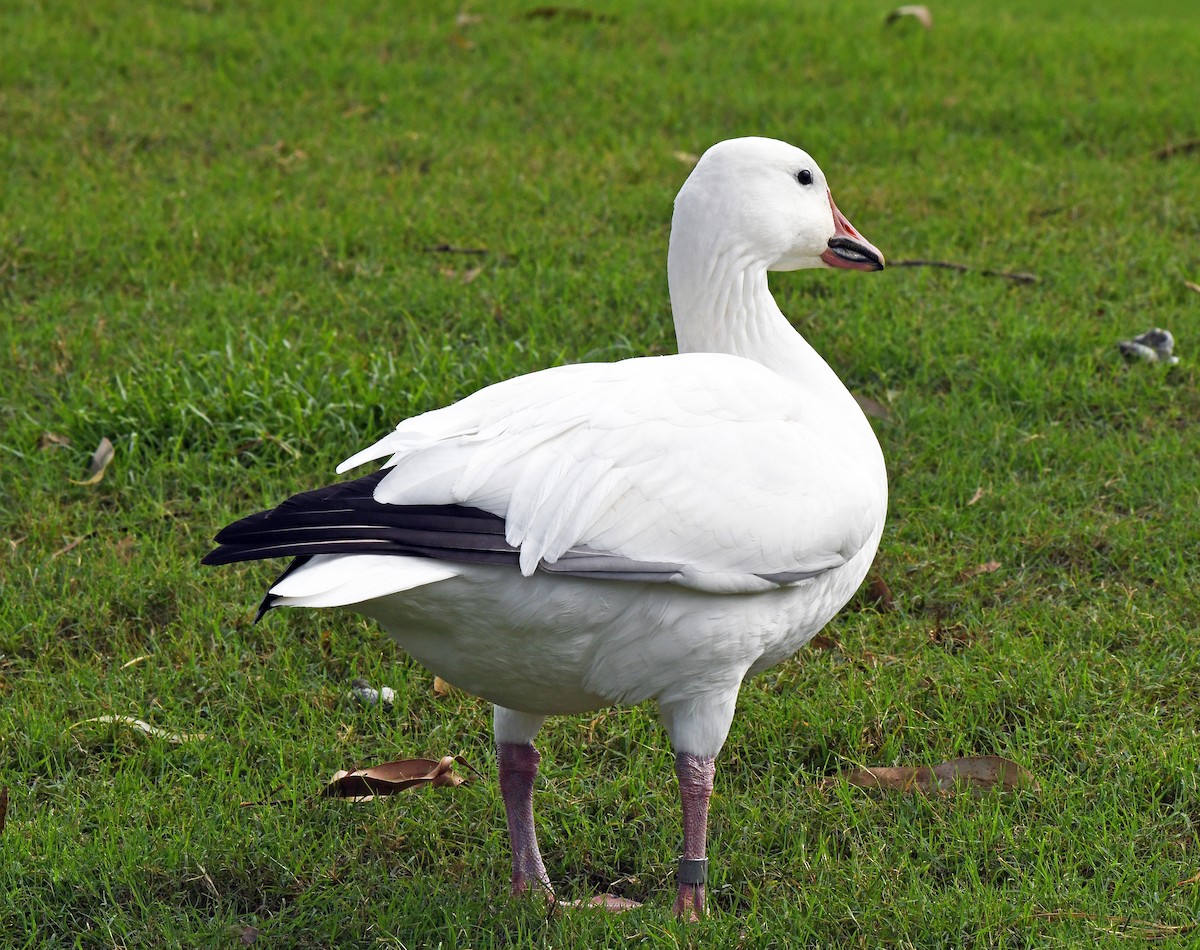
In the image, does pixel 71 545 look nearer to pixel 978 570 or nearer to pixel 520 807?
pixel 520 807

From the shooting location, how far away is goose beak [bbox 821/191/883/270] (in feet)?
10.4

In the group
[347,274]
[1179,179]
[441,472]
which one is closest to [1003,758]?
[441,472]

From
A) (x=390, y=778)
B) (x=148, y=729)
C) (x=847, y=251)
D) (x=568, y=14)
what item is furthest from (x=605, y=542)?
(x=568, y=14)

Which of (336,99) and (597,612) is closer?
(597,612)

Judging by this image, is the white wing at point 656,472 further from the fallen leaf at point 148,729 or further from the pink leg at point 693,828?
the fallen leaf at point 148,729

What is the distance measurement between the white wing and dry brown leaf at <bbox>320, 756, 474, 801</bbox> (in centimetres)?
86

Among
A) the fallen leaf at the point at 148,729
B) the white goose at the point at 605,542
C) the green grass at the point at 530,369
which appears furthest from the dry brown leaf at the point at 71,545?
the white goose at the point at 605,542

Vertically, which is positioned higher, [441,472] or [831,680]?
[441,472]

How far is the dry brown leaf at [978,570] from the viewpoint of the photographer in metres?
3.97

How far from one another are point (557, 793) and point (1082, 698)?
1.27 metres

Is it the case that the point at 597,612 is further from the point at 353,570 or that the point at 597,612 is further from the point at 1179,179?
the point at 1179,179

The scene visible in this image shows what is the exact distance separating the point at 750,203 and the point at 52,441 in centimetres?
255

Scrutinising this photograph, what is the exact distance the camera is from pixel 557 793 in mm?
3199

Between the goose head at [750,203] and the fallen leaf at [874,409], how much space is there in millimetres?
1632
